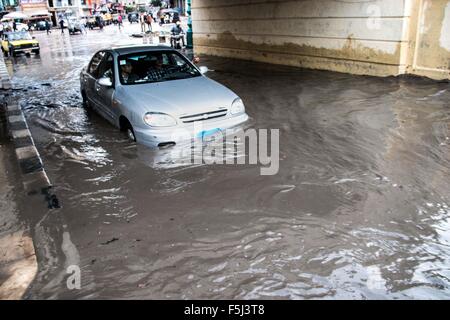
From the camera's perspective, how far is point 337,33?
11.8 metres

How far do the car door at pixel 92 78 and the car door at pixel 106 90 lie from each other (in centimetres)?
19

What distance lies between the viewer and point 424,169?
199 inches

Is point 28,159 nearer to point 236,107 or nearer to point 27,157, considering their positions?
point 27,157

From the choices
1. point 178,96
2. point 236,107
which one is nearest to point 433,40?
point 236,107

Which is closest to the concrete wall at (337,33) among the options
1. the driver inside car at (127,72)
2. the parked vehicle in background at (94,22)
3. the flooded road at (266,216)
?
the flooded road at (266,216)

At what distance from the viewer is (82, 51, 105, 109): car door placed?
25.0 ft

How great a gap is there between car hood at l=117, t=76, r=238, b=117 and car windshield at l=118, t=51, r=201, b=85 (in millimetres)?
252

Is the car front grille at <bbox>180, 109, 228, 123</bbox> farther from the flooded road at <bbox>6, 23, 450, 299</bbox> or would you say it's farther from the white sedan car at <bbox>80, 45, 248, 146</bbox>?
the flooded road at <bbox>6, 23, 450, 299</bbox>

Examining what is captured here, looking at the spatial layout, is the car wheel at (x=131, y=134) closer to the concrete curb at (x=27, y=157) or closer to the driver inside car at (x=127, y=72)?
the driver inside car at (x=127, y=72)

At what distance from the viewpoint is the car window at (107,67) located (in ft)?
22.4

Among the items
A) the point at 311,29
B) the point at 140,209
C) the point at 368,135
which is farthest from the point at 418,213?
the point at 311,29

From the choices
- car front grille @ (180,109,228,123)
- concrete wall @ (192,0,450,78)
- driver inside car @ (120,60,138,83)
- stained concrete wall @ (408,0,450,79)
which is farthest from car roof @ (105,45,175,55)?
stained concrete wall @ (408,0,450,79)
